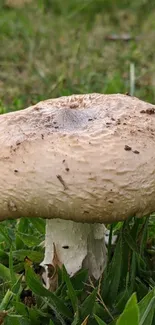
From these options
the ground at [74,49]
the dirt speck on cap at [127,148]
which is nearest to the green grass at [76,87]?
the ground at [74,49]

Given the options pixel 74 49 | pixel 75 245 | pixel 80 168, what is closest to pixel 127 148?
pixel 80 168

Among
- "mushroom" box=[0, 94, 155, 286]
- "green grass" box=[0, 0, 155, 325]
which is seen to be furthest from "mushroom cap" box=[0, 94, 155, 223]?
"green grass" box=[0, 0, 155, 325]

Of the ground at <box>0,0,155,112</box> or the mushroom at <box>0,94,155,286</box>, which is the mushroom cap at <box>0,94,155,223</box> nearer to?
the mushroom at <box>0,94,155,286</box>

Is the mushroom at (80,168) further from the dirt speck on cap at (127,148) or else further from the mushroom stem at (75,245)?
the mushroom stem at (75,245)

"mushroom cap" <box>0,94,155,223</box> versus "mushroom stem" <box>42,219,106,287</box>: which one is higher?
"mushroom cap" <box>0,94,155,223</box>

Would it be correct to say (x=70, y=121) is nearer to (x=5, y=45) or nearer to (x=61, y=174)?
(x=61, y=174)
